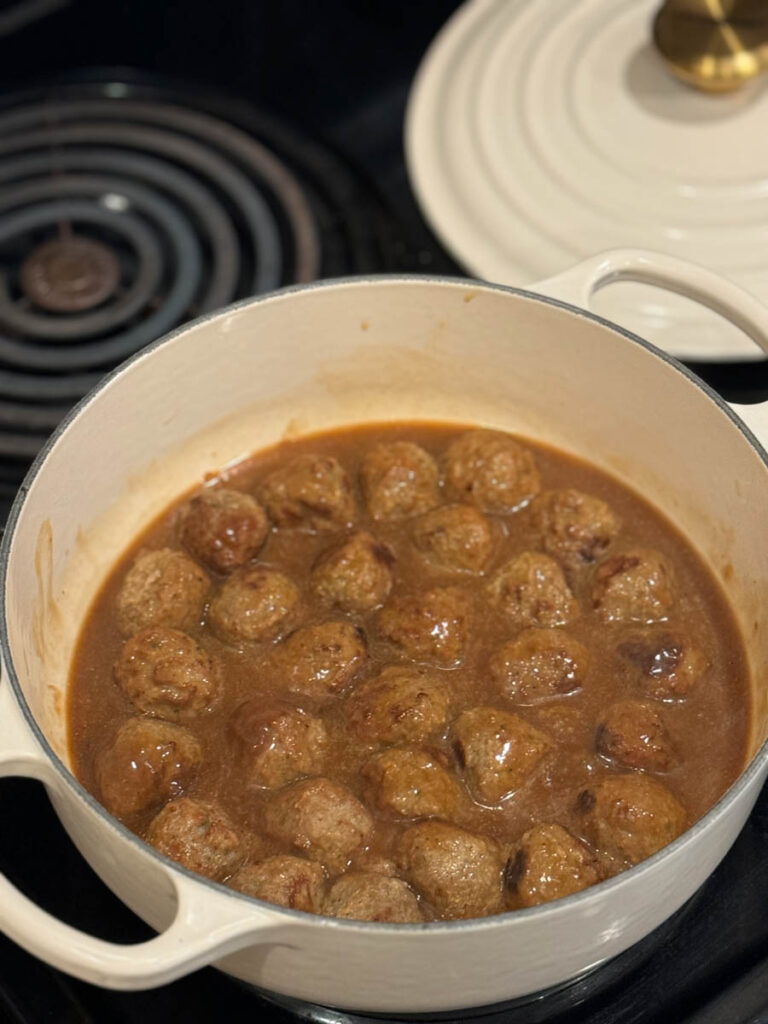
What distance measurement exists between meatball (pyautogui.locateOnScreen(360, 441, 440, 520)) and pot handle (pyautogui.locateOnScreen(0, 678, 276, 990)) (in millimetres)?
959

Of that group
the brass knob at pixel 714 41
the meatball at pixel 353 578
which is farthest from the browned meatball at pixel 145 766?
the brass knob at pixel 714 41

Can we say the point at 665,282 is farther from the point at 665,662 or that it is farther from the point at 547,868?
the point at 547,868

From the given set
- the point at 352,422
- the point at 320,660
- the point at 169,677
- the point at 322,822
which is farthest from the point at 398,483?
the point at 322,822

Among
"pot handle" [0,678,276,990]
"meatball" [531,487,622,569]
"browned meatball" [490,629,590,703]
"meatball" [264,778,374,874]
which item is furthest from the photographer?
"meatball" [531,487,622,569]

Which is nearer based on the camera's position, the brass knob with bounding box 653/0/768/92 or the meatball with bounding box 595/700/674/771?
the meatball with bounding box 595/700/674/771

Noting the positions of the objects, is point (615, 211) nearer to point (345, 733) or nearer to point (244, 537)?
point (244, 537)

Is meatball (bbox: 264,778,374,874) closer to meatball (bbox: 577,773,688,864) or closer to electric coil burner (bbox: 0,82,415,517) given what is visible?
meatball (bbox: 577,773,688,864)

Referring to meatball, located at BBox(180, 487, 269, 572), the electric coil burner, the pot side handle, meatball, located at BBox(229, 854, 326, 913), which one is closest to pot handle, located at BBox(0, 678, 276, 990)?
meatball, located at BBox(229, 854, 326, 913)

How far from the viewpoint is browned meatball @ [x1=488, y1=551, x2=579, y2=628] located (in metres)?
2.07

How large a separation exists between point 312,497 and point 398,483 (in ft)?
0.53

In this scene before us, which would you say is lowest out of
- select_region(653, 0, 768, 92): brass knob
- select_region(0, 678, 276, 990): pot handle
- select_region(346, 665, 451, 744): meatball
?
select_region(346, 665, 451, 744): meatball

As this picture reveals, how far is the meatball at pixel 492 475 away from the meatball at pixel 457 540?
73 mm

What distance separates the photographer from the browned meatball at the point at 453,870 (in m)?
1.68

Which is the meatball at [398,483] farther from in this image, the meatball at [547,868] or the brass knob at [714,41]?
the brass knob at [714,41]
